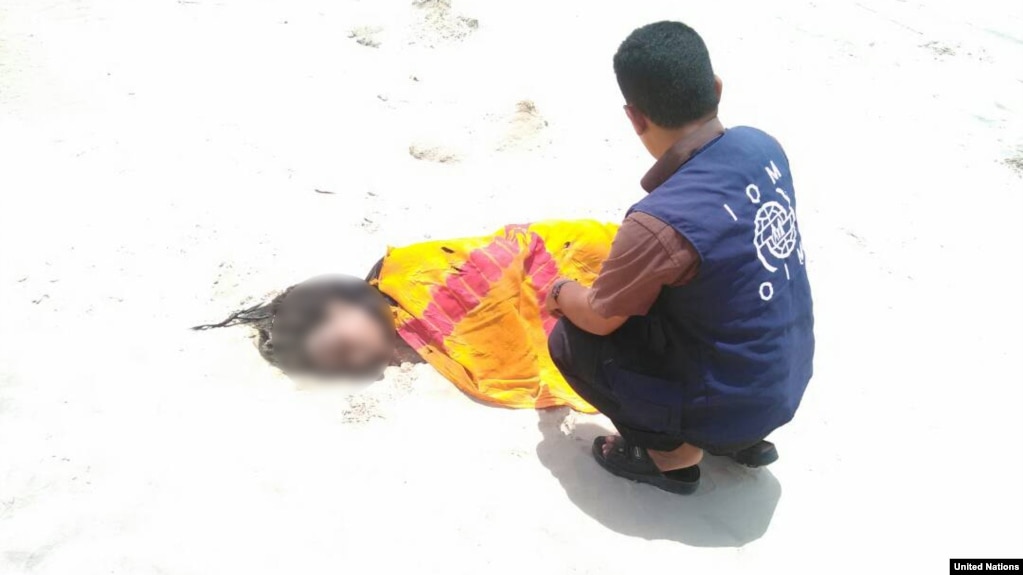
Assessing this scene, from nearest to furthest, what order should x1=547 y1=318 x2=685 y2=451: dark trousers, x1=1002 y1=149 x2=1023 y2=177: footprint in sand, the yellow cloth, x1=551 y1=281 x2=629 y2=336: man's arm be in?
1. x1=551 y1=281 x2=629 y2=336: man's arm
2. x1=547 y1=318 x2=685 y2=451: dark trousers
3. the yellow cloth
4. x1=1002 y1=149 x2=1023 y2=177: footprint in sand

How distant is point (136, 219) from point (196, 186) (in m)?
0.29

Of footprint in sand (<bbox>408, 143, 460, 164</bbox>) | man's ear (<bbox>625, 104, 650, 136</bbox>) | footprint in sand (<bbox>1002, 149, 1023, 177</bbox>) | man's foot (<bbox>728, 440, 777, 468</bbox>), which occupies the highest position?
man's ear (<bbox>625, 104, 650, 136</bbox>)

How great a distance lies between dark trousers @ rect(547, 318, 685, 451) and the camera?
2.00 meters

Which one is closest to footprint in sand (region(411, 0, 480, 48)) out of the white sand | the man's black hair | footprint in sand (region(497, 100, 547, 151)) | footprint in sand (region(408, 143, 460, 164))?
the white sand

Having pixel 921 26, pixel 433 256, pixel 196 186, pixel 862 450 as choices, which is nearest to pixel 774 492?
pixel 862 450

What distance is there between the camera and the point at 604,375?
204 cm

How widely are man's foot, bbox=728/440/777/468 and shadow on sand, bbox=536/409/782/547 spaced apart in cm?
8

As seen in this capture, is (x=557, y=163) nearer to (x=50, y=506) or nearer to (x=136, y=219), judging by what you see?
(x=136, y=219)

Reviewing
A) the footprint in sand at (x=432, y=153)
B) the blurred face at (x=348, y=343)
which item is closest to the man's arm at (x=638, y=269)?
the blurred face at (x=348, y=343)

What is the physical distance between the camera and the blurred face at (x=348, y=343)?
2484 mm

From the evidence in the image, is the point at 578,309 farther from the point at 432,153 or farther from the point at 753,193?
the point at 432,153

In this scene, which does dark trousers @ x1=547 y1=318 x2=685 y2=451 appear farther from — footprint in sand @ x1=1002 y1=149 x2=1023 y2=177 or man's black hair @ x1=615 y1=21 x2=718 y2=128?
footprint in sand @ x1=1002 y1=149 x2=1023 y2=177

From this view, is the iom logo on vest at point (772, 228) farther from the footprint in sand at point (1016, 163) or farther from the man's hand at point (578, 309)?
the footprint in sand at point (1016, 163)

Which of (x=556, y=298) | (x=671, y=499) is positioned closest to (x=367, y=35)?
(x=556, y=298)
